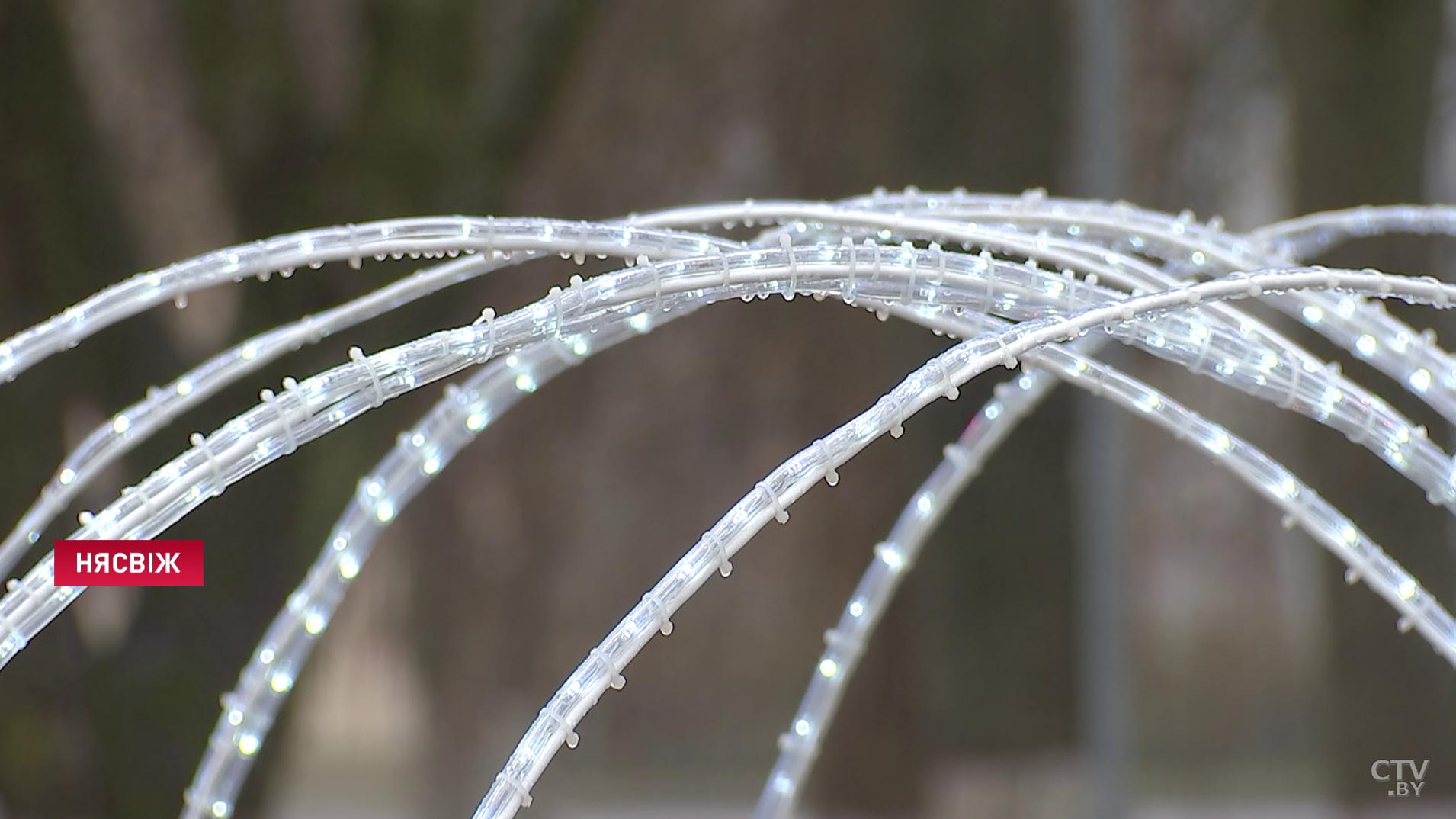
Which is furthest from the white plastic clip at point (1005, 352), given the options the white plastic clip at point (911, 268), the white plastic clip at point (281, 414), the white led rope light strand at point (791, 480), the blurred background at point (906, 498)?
the blurred background at point (906, 498)

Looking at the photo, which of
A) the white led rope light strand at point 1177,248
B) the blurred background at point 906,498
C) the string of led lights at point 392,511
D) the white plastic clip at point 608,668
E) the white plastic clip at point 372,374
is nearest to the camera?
the white plastic clip at point 608,668

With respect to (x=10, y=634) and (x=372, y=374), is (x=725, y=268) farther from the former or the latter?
(x=10, y=634)

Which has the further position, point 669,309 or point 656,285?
point 669,309

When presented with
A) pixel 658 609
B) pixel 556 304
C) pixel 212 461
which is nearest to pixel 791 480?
pixel 658 609

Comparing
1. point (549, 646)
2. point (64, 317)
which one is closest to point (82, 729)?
point (549, 646)

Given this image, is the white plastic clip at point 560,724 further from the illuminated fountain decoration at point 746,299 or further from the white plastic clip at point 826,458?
the white plastic clip at point 826,458

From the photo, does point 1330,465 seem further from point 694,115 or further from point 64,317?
point 64,317
